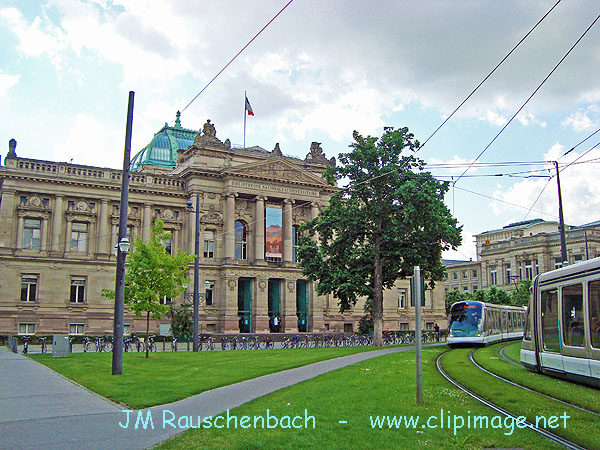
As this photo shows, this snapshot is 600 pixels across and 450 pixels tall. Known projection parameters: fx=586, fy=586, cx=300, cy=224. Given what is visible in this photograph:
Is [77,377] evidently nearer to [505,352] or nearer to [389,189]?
[505,352]

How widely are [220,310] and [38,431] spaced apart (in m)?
51.2

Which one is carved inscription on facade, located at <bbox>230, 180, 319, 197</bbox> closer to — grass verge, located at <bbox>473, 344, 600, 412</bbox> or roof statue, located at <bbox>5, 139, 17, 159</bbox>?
roof statue, located at <bbox>5, 139, 17, 159</bbox>

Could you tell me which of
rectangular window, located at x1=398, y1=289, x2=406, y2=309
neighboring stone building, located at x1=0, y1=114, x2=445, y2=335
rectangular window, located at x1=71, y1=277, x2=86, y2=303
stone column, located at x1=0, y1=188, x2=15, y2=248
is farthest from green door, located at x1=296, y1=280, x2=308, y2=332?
stone column, located at x1=0, y1=188, x2=15, y2=248

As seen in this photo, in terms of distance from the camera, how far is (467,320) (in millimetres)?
36625

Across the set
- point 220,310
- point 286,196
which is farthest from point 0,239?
point 286,196

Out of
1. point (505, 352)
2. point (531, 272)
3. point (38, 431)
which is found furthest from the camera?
point (531, 272)

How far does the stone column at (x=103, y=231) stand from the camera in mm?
59344

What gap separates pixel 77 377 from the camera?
21.0 meters

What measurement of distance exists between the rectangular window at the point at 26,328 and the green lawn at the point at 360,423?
44043 millimetres

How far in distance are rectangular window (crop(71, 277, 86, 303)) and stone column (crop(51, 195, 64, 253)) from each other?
11.3 ft

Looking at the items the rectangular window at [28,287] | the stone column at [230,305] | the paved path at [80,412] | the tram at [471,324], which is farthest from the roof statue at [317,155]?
the paved path at [80,412]

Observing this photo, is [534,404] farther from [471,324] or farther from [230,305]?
[230,305]

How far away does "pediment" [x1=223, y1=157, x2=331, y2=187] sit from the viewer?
6419 centimetres

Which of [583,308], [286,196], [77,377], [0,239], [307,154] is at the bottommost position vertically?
[77,377]
